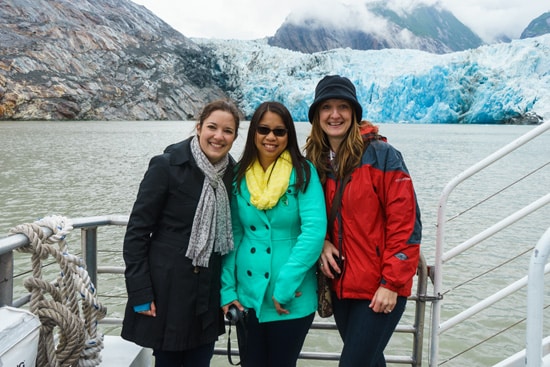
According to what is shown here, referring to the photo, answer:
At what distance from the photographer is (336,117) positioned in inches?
72.7

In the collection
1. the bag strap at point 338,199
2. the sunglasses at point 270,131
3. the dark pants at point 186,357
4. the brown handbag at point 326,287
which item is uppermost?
the sunglasses at point 270,131

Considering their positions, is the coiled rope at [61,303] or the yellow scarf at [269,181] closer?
the coiled rope at [61,303]

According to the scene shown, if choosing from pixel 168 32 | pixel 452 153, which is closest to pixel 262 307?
pixel 452 153

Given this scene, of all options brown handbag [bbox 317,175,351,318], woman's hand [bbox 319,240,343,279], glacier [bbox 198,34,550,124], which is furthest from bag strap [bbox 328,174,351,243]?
glacier [bbox 198,34,550,124]

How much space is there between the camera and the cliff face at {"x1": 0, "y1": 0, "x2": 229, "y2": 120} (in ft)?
169

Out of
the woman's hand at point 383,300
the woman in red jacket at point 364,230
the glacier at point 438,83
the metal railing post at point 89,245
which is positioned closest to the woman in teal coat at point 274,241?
the woman in red jacket at point 364,230

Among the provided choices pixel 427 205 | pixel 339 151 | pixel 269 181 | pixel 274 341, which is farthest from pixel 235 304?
pixel 427 205

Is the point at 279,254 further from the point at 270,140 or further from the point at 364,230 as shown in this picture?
the point at 270,140

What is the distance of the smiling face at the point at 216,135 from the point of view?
1.84m

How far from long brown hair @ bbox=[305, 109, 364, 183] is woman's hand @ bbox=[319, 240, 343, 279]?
28 cm

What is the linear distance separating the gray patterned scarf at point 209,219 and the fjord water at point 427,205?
909 millimetres

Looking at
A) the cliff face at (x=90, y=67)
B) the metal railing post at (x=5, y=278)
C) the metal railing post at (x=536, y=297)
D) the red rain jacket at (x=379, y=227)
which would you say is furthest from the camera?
the cliff face at (x=90, y=67)

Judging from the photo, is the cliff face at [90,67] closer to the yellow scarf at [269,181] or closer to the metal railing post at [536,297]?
the yellow scarf at [269,181]

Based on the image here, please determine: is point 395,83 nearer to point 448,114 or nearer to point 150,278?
A: point 448,114
